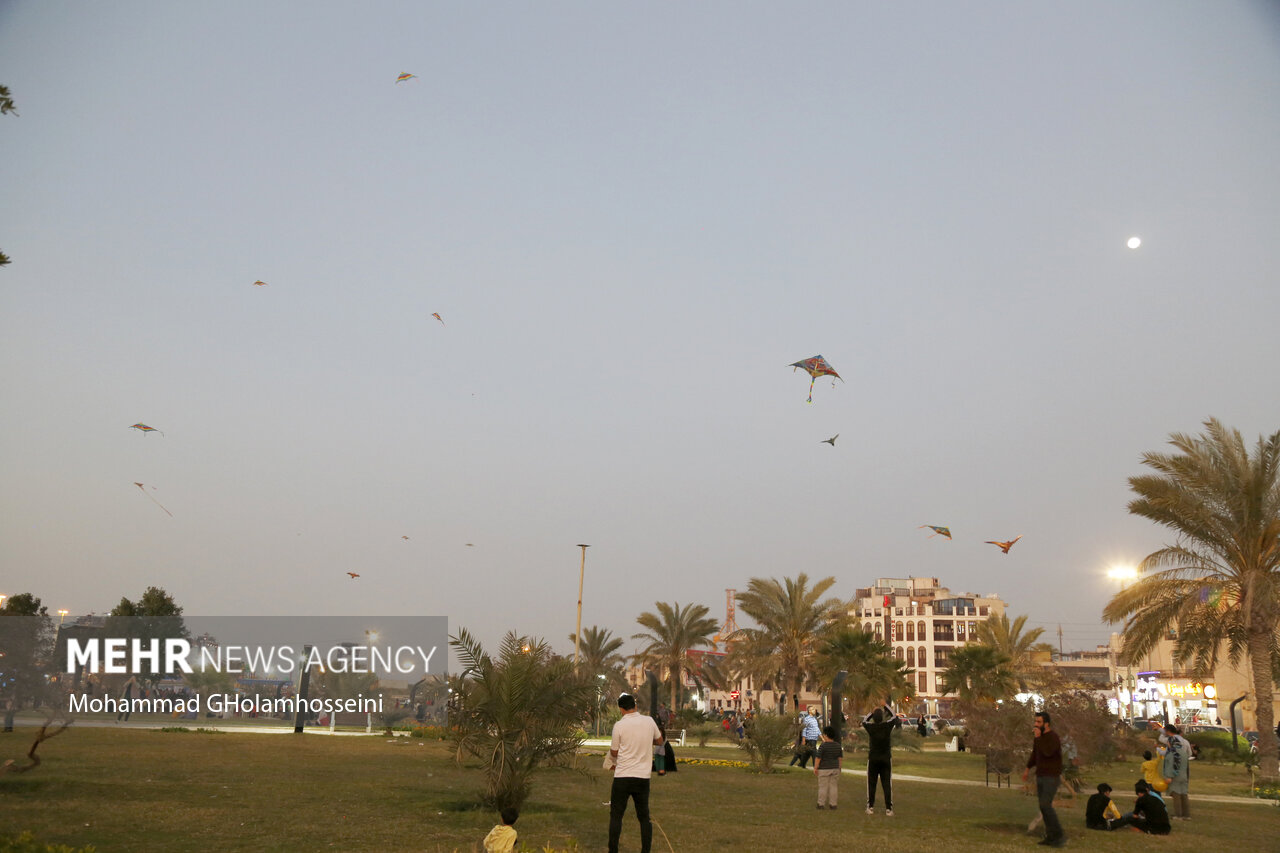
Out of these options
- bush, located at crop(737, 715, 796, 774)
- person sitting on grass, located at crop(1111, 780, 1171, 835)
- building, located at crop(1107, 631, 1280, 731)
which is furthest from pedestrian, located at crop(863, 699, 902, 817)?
building, located at crop(1107, 631, 1280, 731)

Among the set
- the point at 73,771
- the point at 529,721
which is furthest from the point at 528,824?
the point at 73,771

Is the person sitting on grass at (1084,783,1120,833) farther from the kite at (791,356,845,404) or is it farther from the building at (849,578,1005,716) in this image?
the building at (849,578,1005,716)

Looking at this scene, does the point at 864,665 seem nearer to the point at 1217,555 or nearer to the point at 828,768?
the point at 1217,555

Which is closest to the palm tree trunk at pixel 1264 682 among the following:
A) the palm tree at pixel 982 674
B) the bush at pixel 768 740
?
the bush at pixel 768 740

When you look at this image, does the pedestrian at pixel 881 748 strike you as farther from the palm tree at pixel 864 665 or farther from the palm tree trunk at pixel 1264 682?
the palm tree at pixel 864 665

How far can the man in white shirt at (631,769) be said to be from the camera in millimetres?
9195

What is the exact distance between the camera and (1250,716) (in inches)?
2552

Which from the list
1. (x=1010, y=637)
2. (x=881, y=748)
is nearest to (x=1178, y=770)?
(x=881, y=748)

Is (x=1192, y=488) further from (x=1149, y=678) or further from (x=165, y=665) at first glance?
(x=1149, y=678)

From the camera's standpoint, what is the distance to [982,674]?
39906 millimetres

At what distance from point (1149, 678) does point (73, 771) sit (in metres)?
91.1

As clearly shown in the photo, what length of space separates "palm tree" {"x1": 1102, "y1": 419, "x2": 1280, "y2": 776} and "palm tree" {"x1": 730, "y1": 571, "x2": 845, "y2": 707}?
22504 mm

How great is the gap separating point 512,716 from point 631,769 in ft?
10.9

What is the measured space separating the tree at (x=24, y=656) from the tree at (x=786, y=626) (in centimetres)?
3251
